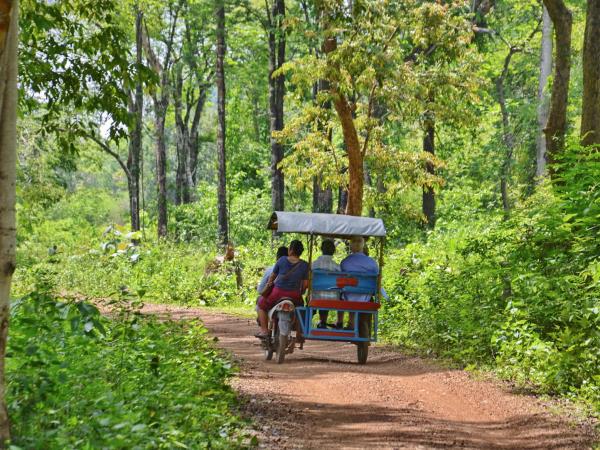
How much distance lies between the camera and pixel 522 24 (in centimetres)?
3941

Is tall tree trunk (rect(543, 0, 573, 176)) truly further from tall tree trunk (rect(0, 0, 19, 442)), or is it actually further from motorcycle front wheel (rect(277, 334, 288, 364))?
tall tree trunk (rect(0, 0, 19, 442))

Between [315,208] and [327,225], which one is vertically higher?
[315,208]

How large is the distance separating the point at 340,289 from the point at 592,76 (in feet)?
19.0

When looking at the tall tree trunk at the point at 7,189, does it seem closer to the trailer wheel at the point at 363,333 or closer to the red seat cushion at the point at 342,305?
the red seat cushion at the point at 342,305

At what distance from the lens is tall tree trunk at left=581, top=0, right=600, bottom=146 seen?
14914mm

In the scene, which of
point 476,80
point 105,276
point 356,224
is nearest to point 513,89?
point 476,80

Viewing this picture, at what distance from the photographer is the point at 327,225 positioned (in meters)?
13.6

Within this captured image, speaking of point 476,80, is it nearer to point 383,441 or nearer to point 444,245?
point 444,245

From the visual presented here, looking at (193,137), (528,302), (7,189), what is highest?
(193,137)

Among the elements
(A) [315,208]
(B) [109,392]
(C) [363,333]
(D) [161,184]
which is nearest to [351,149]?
(C) [363,333]

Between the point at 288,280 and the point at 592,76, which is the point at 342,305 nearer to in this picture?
the point at 288,280

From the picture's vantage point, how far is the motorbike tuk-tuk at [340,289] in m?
13.1

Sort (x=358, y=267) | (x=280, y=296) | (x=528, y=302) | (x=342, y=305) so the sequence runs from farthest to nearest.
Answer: (x=358, y=267)
(x=280, y=296)
(x=342, y=305)
(x=528, y=302)

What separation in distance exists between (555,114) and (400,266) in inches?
254
